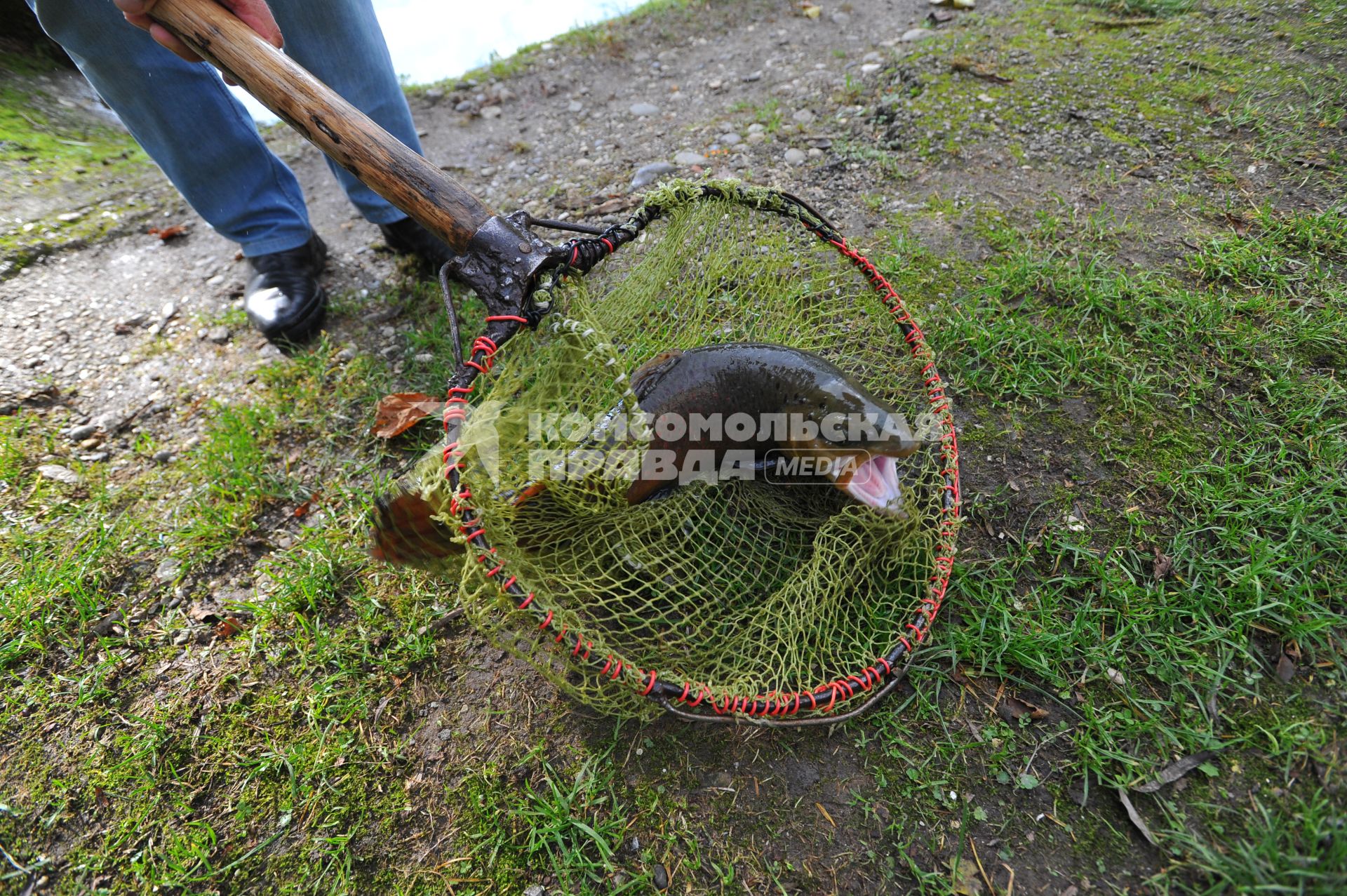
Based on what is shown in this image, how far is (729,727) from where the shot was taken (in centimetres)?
211

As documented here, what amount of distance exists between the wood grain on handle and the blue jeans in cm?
88

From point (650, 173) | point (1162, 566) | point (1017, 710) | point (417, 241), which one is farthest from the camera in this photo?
point (650, 173)

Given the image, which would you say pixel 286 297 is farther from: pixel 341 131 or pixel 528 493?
pixel 528 493

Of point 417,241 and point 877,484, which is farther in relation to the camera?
point 417,241

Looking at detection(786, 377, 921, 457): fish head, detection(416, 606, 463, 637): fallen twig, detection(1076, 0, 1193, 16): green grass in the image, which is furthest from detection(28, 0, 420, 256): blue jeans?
detection(1076, 0, 1193, 16): green grass

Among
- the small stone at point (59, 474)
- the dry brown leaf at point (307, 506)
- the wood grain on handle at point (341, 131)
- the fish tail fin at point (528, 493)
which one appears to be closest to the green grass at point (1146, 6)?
the wood grain on handle at point (341, 131)

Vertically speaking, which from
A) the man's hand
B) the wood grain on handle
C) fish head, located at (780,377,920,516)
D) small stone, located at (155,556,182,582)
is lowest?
small stone, located at (155,556,182,582)

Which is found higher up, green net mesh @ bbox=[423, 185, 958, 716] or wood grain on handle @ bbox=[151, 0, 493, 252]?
wood grain on handle @ bbox=[151, 0, 493, 252]

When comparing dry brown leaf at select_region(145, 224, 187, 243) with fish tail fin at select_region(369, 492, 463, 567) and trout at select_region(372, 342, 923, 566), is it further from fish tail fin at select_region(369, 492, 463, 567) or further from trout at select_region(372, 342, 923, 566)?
trout at select_region(372, 342, 923, 566)

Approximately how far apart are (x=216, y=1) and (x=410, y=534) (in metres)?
1.89

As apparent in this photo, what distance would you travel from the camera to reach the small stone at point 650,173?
4.16 meters

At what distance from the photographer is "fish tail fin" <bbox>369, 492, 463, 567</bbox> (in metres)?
1.88

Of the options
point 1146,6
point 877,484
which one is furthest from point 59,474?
point 1146,6

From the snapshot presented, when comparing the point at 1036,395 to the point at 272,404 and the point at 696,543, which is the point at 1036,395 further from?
the point at 272,404
